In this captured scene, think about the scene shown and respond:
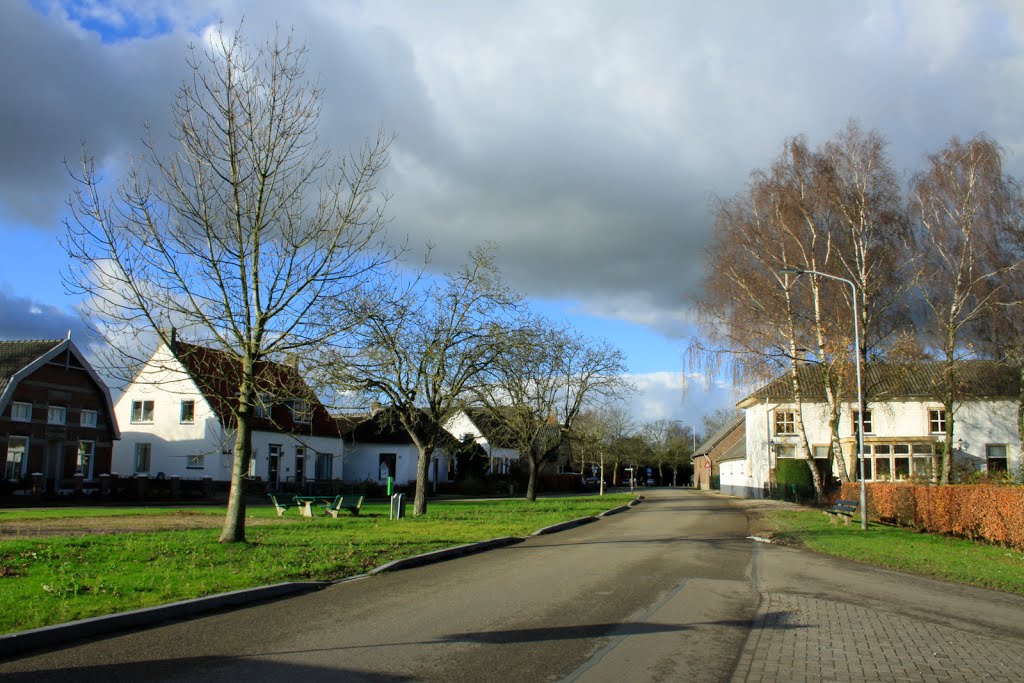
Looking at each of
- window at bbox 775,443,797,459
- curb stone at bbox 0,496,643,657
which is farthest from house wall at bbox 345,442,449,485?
curb stone at bbox 0,496,643,657

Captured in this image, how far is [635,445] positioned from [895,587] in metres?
92.2

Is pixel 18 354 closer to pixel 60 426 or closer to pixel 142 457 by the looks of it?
pixel 60 426

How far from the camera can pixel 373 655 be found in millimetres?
6918

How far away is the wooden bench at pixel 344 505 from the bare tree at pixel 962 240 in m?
23.2

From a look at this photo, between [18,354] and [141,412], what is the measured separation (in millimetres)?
8638

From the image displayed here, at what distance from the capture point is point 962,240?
30812 millimetres

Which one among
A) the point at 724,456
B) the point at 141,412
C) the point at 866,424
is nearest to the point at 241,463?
the point at 141,412

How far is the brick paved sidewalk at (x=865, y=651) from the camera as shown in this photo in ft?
22.6

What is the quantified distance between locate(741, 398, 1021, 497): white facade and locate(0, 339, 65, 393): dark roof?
131 feet

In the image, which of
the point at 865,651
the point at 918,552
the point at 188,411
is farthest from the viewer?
the point at 188,411

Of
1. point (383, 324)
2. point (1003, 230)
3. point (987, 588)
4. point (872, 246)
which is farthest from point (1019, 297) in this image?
point (383, 324)

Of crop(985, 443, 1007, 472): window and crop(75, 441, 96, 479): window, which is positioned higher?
crop(985, 443, 1007, 472): window

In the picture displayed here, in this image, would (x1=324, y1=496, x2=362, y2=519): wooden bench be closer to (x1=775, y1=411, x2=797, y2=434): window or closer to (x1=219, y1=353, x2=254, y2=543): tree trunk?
A: (x1=219, y1=353, x2=254, y2=543): tree trunk

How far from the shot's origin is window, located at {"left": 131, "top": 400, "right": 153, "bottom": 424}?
138 feet
